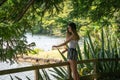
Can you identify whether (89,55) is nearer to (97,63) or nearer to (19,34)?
(97,63)

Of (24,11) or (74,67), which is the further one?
(74,67)

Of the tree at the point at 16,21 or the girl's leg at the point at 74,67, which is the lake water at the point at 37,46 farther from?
the tree at the point at 16,21

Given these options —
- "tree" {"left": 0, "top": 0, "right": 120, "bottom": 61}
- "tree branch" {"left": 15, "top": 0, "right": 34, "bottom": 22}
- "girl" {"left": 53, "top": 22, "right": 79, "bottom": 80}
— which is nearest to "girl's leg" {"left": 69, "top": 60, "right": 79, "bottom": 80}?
"girl" {"left": 53, "top": 22, "right": 79, "bottom": 80}

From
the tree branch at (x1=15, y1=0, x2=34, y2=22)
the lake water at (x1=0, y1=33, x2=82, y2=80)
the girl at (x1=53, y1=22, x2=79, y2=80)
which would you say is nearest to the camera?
the tree branch at (x1=15, y1=0, x2=34, y2=22)

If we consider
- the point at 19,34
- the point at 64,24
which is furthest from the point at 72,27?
the point at 64,24

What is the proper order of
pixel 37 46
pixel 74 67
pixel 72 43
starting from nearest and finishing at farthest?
1. pixel 72 43
2. pixel 74 67
3. pixel 37 46

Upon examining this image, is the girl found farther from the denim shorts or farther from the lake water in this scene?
the lake water

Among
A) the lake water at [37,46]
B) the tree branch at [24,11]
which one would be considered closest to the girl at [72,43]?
the tree branch at [24,11]

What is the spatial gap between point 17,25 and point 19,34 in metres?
0.24

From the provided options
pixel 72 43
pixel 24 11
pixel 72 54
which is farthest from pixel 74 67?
pixel 24 11

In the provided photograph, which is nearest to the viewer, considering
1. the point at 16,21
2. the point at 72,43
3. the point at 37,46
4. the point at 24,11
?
the point at 16,21

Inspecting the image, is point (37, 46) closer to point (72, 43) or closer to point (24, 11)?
point (72, 43)

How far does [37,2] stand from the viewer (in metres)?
6.56

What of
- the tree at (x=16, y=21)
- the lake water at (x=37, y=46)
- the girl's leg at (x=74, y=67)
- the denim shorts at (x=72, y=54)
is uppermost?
the tree at (x=16, y=21)
